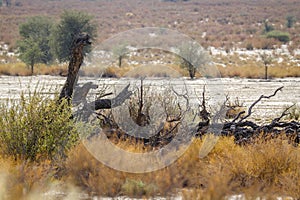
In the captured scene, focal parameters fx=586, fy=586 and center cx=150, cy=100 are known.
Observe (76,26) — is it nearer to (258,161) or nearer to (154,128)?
(154,128)

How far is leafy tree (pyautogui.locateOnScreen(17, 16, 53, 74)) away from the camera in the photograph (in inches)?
1323

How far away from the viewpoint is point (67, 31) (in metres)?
36.3

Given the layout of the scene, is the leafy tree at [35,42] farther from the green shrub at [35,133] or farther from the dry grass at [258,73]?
the green shrub at [35,133]

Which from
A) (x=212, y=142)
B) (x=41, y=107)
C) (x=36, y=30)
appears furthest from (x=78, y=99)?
(x=36, y=30)

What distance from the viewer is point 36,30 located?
4203 centimetres

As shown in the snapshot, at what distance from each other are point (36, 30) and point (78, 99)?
31.1m

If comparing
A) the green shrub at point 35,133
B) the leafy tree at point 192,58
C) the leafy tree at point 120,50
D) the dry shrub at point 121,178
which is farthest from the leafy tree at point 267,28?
the dry shrub at point 121,178

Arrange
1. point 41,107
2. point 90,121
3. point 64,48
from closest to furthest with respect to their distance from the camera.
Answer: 1. point 41,107
2. point 90,121
3. point 64,48

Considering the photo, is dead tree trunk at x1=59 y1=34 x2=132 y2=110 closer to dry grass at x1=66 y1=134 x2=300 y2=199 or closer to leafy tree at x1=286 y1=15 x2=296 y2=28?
dry grass at x1=66 y1=134 x2=300 y2=199

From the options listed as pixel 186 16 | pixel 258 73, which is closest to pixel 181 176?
pixel 258 73

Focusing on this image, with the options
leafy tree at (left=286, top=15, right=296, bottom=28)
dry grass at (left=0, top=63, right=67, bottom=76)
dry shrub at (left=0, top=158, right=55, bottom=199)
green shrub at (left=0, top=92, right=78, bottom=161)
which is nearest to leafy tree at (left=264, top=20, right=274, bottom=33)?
leafy tree at (left=286, top=15, right=296, bottom=28)

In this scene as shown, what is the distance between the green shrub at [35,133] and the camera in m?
9.39

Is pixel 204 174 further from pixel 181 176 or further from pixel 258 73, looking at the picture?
pixel 258 73

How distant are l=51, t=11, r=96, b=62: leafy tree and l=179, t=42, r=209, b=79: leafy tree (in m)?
6.63
